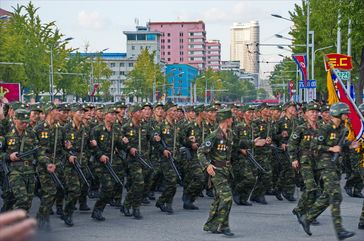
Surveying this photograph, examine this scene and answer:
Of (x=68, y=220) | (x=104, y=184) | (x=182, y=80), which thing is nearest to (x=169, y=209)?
(x=104, y=184)

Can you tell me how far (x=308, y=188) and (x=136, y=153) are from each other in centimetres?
307

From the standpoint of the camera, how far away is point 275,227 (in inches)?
400

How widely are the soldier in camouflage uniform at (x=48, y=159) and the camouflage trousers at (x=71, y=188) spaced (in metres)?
0.21

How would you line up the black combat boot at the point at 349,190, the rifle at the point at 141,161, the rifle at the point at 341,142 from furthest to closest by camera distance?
1. the black combat boot at the point at 349,190
2. the rifle at the point at 141,161
3. the rifle at the point at 341,142

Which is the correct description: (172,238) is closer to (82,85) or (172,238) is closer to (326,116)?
(326,116)

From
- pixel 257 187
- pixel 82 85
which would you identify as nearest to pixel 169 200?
pixel 257 187

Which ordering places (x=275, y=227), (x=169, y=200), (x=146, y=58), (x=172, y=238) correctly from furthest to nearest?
(x=146, y=58)
(x=169, y=200)
(x=275, y=227)
(x=172, y=238)

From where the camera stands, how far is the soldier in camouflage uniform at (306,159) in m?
9.52

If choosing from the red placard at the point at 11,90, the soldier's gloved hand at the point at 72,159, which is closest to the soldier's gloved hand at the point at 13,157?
the soldier's gloved hand at the point at 72,159

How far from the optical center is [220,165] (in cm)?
930

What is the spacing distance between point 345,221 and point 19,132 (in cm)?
536

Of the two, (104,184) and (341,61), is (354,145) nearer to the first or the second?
(104,184)

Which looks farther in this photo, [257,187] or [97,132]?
[257,187]

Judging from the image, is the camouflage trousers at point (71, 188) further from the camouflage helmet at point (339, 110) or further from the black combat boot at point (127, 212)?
the camouflage helmet at point (339, 110)
